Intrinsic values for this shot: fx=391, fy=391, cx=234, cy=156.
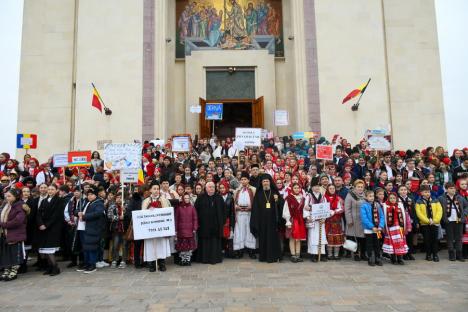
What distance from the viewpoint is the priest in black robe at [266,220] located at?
834 cm

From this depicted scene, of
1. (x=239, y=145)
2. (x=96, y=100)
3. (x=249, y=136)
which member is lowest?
(x=239, y=145)

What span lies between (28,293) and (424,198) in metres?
8.05

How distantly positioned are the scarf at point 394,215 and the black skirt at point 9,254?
7388 millimetres

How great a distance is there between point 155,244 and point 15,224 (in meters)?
2.63

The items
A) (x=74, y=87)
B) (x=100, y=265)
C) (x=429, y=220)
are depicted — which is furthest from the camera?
(x=74, y=87)

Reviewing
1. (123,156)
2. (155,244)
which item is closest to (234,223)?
(155,244)

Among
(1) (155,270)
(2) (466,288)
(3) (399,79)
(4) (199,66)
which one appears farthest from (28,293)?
(3) (399,79)

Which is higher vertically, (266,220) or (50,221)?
(50,221)

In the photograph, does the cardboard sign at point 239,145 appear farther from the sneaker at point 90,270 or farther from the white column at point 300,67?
the sneaker at point 90,270

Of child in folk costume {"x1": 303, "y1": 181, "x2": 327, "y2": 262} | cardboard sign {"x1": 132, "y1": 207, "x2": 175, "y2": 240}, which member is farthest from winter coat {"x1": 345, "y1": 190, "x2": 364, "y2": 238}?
cardboard sign {"x1": 132, "y1": 207, "x2": 175, "y2": 240}

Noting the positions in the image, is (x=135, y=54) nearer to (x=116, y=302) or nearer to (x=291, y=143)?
(x=291, y=143)

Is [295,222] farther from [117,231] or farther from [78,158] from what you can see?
[78,158]

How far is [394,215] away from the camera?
26.9ft

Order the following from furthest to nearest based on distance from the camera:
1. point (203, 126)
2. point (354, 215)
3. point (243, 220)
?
point (203, 126) < point (243, 220) < point (354, 215)
